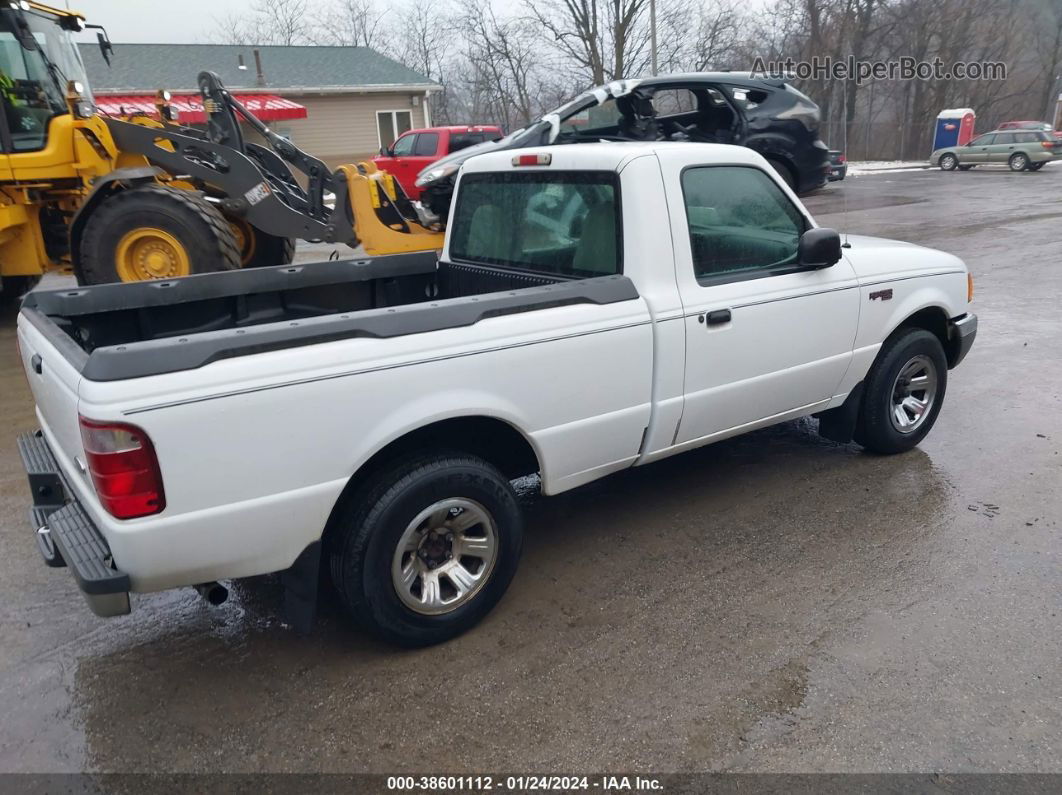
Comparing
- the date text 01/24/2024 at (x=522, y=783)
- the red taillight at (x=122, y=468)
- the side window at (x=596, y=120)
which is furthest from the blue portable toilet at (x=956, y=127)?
the red taillight at (x=122, y=468)

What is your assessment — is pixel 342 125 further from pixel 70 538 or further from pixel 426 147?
pixel 70 538

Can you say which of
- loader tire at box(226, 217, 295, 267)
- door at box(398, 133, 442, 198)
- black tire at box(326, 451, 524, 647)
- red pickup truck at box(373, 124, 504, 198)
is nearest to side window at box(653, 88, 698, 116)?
loader tire at box(226, 217, 295, 267)

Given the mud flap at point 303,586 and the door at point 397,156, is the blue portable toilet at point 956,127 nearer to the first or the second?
the door at point 397,156

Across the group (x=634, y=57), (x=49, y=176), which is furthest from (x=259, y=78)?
(x=49, y=176)

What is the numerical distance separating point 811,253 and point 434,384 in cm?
211

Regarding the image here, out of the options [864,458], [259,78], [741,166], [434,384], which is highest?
[259,78]

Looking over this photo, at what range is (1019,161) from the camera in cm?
2986

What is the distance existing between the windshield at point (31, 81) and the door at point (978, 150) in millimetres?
32465

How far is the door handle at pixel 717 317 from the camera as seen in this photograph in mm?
3639

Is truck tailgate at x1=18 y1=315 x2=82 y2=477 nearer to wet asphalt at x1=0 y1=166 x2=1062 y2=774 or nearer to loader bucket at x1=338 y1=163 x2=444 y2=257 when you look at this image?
wet asphalt at x1=0 y1=166 x2=1062 y2=774

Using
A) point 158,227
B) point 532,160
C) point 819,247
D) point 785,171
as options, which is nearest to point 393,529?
point 532,160

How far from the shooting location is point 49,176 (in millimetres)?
8148

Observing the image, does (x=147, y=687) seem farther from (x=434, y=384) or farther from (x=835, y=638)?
(x=835, y=638)

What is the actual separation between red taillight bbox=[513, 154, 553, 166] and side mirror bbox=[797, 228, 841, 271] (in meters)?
1.33
